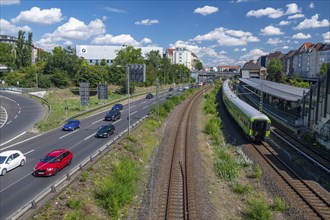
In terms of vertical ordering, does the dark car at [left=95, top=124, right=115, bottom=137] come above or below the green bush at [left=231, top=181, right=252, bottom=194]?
above

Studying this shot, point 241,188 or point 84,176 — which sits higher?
point 84,176

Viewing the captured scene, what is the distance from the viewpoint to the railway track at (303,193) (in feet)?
55.6

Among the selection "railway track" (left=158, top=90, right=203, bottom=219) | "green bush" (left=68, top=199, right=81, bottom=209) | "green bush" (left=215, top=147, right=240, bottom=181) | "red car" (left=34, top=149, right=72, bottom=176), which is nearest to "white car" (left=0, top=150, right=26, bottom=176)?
"red car" (left=34, top=149, right=72, bottom=176)

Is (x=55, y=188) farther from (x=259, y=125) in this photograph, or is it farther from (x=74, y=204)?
(x=259, y=125)

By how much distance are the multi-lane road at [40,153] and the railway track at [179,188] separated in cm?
753

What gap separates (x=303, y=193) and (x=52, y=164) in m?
17.0

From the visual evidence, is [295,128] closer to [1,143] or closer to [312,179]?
[312,179]

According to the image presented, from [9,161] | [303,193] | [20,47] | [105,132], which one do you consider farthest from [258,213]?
[20,47]

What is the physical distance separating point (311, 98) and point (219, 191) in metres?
22.3

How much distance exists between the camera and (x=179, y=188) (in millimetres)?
20766

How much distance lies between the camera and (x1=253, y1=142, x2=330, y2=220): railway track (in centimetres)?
1695

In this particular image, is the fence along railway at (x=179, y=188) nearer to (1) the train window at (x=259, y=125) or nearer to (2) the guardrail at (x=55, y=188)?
(2) the guardrail at (x=55, y=188)

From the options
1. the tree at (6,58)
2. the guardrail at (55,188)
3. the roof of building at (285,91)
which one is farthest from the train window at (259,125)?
the tree at (6,58)

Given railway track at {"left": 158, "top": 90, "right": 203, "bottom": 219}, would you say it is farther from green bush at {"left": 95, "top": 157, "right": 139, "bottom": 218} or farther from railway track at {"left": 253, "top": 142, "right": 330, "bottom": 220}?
railway track at {"left": 253, "top": 142, "right": 330, "bottom": 220}
